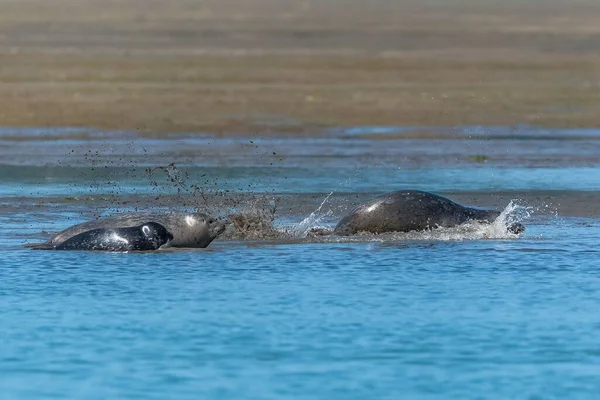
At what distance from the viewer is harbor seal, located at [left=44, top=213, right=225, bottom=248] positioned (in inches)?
528

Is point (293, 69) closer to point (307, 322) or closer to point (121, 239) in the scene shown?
point (121, 239)

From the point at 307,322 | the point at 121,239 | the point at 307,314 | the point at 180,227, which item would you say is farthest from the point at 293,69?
the point at 307,322

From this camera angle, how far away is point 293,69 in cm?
3656

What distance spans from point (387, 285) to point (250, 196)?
6308 mm

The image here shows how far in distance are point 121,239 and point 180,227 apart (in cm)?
64

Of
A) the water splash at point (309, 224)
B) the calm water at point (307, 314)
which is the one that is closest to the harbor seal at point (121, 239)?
the calm water at point (307, 314)

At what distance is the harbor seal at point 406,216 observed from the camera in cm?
1473

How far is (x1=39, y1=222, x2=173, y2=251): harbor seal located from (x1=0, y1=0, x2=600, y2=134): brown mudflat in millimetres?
12244

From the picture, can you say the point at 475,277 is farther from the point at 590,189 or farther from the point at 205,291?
the point at 590,189

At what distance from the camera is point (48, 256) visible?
12.8m

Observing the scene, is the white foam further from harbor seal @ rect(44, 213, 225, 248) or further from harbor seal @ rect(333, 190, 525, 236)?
harbor seal @ rect(44, 213, 225, 248)

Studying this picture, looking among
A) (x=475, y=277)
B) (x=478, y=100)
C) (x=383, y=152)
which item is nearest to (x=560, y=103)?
(x=478, y=100)

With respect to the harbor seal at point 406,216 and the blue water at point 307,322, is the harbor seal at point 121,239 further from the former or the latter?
the harbor seal at point 406,216

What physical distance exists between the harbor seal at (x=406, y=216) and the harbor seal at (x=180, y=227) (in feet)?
5.40
